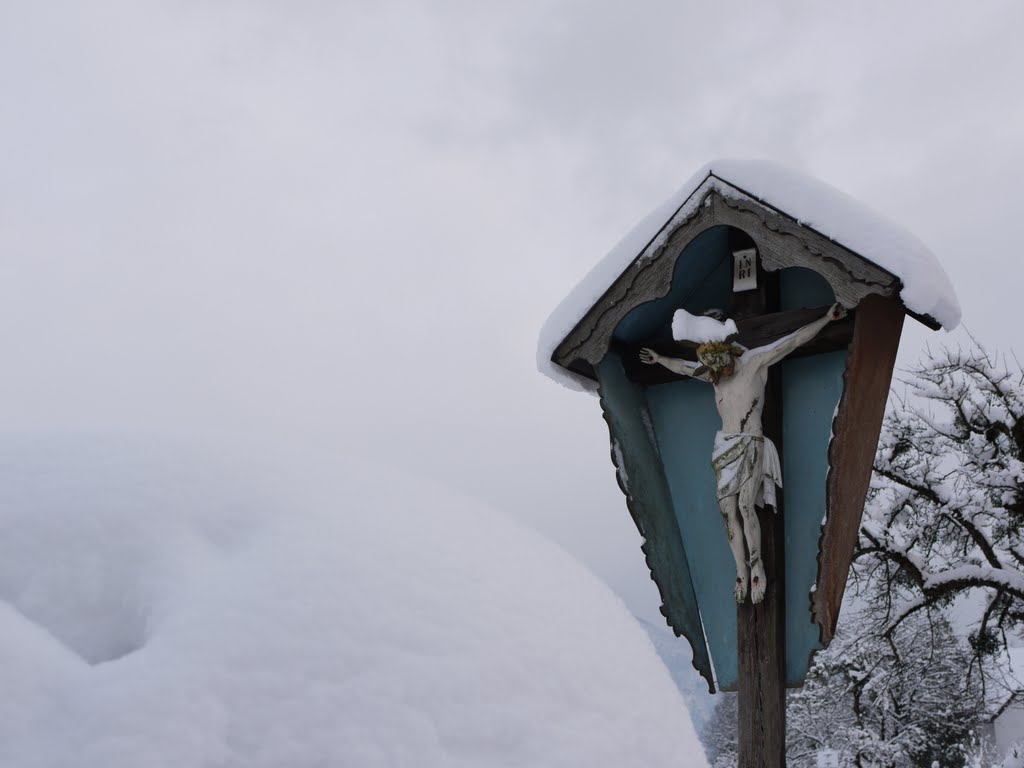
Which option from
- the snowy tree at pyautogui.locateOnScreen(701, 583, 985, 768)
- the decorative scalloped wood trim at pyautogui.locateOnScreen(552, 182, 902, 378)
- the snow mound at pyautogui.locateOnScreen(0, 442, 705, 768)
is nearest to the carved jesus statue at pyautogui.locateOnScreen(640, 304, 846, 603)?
the decorative scalloped wood trim at pyautogui.locateOnScreen(552, 182, 902, 378)

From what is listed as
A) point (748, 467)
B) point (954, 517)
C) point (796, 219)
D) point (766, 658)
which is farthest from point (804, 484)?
point (954, 517)

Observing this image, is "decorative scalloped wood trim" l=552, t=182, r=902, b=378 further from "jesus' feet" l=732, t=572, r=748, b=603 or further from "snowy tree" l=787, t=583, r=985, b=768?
"snowy tree" l=787, t=583, r=985, b=768

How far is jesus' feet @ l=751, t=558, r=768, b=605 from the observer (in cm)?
401

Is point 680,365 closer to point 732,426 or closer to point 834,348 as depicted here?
point 732,426

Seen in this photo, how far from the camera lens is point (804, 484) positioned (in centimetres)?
418

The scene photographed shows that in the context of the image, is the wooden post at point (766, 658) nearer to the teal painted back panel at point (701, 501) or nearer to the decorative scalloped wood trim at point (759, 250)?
the teal painted back panel at point (701, 501)

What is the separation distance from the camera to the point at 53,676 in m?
0.83

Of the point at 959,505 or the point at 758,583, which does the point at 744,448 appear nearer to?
the point at 758,583

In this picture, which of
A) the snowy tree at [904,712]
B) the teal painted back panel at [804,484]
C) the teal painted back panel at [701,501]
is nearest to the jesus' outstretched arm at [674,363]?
the teal painted back panel at [701,501]

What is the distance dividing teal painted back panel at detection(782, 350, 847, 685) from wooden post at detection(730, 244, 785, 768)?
66mm

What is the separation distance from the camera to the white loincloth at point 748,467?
402 centimetres

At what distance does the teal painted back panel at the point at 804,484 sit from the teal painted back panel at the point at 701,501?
1.22 ft

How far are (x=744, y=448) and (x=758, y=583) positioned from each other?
25.4 inches

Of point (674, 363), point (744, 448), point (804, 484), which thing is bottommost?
point (804, 484)
